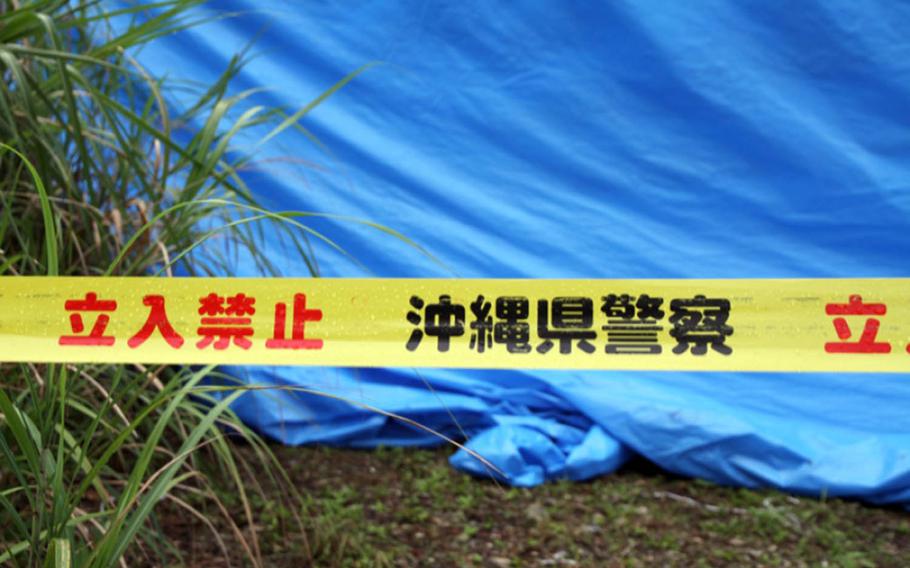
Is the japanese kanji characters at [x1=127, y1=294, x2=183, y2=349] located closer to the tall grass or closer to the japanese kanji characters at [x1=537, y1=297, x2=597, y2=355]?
the tall grass

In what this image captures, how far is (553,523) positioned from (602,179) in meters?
0.89

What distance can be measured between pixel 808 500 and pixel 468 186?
1085 millimetres

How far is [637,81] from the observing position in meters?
2.73

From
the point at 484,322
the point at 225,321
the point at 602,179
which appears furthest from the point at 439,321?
the point at 602,179

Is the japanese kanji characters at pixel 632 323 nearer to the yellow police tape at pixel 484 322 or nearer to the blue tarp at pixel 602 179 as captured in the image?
the yellow police tape at pixel 484 322

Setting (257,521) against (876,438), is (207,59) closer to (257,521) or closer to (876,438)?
(257,521)

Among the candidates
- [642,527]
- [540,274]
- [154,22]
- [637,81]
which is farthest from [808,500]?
[154,22]

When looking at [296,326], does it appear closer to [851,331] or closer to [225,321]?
[225,321]

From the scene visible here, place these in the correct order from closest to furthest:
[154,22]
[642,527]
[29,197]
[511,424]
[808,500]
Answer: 1. [154,22]
2. [29,197]
3. [642,527]
4. [808,500]
5. [511,424]

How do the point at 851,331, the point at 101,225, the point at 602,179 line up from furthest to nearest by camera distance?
1. the point at 602,179
2. the point at 101,225
3. the point at 851,331

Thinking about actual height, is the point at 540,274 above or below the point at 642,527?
above

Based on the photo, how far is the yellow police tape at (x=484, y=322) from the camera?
5.18 ft

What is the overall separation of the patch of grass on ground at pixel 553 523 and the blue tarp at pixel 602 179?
80mm

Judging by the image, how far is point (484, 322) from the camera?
5.29 ft
